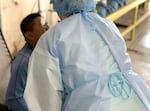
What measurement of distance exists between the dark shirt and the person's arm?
18.7 inches

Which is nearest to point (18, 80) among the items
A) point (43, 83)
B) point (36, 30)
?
point (36, 30)

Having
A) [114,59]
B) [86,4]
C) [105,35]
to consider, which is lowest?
[114,59]

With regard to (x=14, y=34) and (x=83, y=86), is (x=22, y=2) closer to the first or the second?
(x=14, y=34)

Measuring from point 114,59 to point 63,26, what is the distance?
0.30m

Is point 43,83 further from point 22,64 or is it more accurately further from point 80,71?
point 22,64

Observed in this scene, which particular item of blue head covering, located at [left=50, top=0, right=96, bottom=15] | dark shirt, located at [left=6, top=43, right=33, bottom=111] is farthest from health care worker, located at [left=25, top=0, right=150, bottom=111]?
dark shirt, located at [left=6, top=43, right=33, bottom=111]

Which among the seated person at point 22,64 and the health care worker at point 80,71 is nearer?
the health care worker at point 80,71

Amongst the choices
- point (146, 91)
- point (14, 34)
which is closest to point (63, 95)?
point (146, 91)

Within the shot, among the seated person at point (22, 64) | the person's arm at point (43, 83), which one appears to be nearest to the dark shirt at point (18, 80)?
the seated person at point (22, 64)

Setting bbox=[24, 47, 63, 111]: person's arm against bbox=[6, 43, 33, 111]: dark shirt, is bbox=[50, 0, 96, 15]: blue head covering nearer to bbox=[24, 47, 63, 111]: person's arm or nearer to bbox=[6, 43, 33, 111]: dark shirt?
bbox=[24, 47, 63, 111]: person's arm

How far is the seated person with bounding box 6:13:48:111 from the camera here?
1.84 metres

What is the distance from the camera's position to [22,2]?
2414mm

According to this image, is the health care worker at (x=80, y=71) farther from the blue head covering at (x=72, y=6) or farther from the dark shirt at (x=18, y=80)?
the dark shirt at (x=18, y=80)

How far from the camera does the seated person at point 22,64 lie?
1.84 metres
